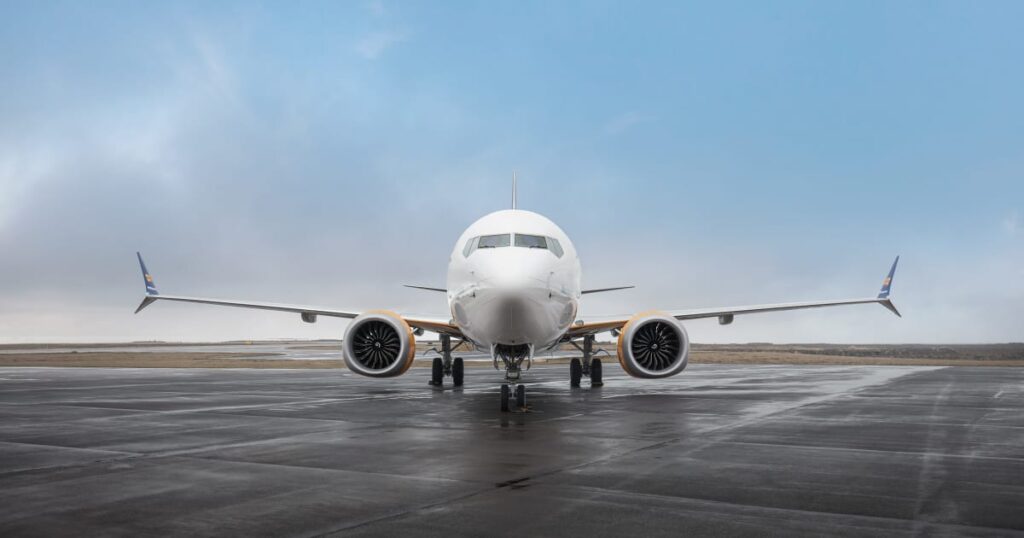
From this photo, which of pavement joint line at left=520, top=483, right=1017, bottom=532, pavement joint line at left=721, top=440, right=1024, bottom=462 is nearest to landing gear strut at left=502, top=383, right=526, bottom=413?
pavement joint line at left=721, top=440, right=1024, bottom=462

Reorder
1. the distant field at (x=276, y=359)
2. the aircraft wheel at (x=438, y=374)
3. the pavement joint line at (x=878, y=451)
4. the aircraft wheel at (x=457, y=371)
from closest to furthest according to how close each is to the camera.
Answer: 1. the pavement joint line at (x=878, y=451)
2. the aircraft wheel at (x=457, y=371)
3. the aircraft wheel at (x=438, y=374)
4. the distant field at (x=276, y=359)

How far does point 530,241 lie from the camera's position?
1491 centimetres

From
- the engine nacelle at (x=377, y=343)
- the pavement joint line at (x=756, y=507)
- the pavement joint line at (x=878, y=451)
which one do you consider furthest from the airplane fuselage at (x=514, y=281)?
the pavement joint line at (x=756, y=507)

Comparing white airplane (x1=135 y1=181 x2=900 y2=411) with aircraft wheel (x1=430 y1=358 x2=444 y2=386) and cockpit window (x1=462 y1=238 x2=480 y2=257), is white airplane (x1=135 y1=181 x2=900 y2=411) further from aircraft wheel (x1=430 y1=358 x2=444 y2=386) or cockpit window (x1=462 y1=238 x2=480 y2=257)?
aircraft wheel (x1=430 y1=358 x2=444 y2=386)

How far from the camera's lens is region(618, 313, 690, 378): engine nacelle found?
16.8 m

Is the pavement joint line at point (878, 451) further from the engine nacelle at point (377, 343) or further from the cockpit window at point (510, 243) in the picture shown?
the engine nacelle at point (377, 343)

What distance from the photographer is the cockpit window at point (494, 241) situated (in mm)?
14672

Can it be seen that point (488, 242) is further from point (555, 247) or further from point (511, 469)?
point (511, 469)

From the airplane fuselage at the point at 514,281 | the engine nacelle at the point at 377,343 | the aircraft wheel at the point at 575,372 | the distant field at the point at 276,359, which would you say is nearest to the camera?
the airplane fuselage at the point at 514,281

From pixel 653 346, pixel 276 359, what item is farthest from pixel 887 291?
pixel 276 359

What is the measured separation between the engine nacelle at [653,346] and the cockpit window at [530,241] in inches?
133

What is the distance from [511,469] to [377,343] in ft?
33.2

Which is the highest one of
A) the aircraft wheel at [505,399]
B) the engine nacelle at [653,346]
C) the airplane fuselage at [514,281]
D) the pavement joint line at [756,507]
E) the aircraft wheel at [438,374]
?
the airplane fuselage at [514,281]

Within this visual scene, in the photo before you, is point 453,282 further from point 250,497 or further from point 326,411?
point 250,497
